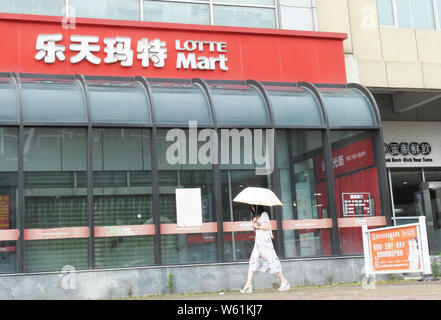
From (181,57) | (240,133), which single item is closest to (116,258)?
(240,133)

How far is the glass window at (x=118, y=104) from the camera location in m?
13.5

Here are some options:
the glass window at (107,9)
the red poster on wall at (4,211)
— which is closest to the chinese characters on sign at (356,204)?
the glass window at (107,9)

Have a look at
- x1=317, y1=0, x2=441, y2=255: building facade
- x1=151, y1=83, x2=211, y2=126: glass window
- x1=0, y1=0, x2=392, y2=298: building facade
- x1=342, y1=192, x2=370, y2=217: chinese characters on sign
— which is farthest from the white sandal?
x1=317, y1=0, x2=441, y2=255: building facade

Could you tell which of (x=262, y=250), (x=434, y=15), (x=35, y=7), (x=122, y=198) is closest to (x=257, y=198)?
(x=262, y=250)

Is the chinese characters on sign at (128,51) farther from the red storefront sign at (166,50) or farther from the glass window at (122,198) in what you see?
the glass window at (122,198)

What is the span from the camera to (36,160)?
1305 centimetres

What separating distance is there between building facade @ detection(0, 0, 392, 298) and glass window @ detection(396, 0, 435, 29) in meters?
3.41

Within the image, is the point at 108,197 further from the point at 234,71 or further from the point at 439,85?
the point at 439,85

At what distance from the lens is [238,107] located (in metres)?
14.5

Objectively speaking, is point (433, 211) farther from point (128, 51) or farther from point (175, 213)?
point (128, 51)

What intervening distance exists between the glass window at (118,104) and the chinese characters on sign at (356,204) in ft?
15.6

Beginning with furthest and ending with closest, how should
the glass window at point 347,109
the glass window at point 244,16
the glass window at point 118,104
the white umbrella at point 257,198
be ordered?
→ the glass window at point 244,16 → the glass window at point 347,109 → the glass window at point 118,104 → the white umbrella at point 257,198

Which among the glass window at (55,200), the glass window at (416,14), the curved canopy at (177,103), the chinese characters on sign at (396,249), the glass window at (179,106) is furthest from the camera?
the glass window at (416,14)

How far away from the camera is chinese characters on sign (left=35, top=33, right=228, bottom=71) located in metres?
14.8
